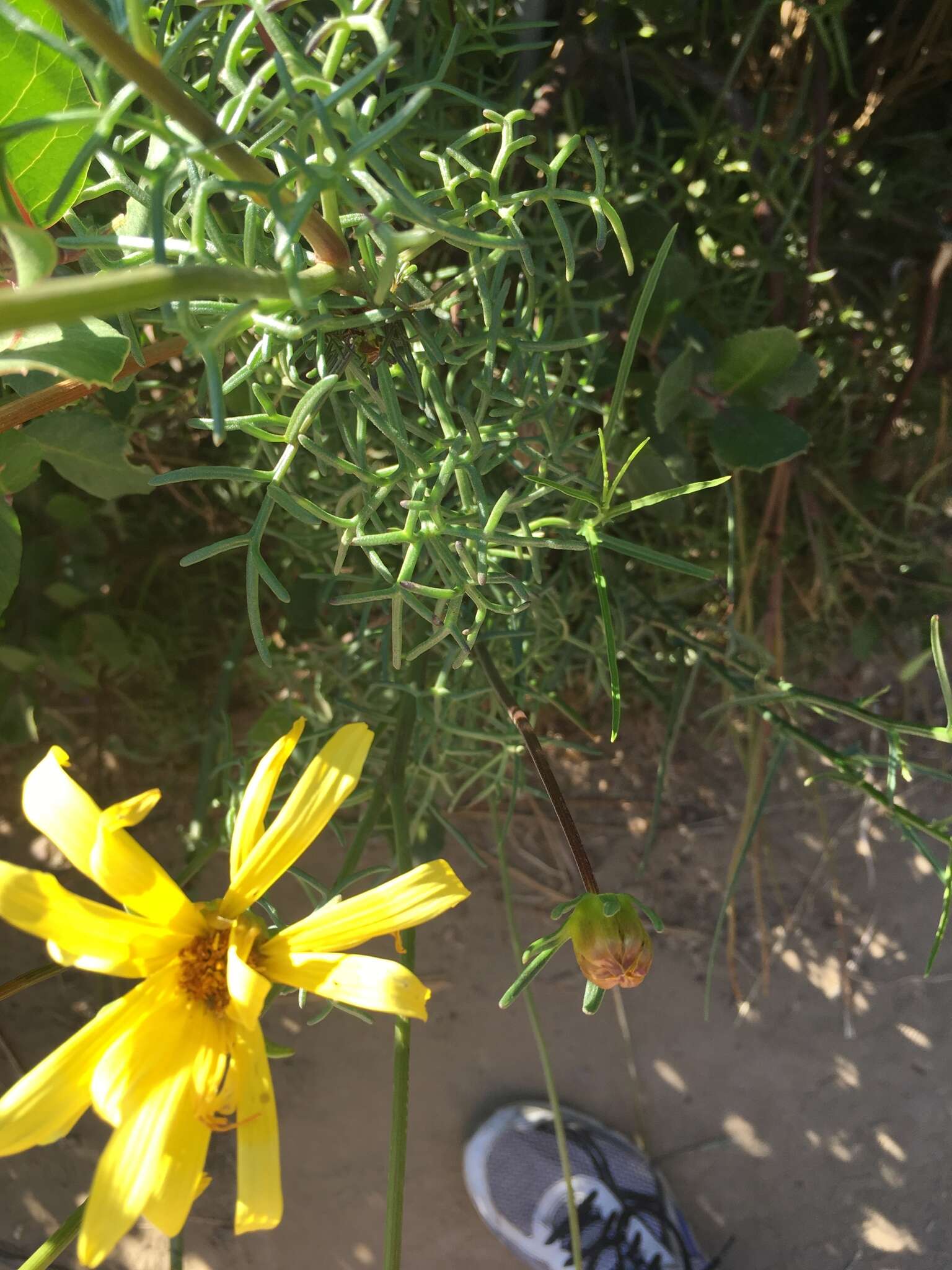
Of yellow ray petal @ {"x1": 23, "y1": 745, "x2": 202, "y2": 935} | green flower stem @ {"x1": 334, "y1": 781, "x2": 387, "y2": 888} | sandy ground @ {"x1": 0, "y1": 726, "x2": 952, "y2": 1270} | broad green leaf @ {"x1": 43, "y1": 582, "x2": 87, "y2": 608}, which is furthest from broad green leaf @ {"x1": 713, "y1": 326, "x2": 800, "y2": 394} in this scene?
sandy ground @ {"x1": 0, "y1": 726, "x2": 952, "y2": 1270}

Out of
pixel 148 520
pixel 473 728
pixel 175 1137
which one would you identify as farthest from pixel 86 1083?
pixel 148 520

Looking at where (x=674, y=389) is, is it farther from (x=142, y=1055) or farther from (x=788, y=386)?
(x=142, y=1055)

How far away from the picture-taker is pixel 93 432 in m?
A: 0.52

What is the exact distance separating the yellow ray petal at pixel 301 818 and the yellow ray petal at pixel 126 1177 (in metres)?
0.08

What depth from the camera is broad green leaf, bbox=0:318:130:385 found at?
319 mm

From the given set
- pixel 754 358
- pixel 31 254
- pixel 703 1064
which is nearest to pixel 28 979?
pixel 31 254

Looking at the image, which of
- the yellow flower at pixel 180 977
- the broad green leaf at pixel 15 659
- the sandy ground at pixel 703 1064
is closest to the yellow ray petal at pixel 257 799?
the yellow flower at pixel 180 977

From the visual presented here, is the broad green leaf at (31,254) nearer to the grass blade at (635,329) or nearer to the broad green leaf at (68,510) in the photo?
the grass blade at (635,329)

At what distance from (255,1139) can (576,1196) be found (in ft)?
3.93

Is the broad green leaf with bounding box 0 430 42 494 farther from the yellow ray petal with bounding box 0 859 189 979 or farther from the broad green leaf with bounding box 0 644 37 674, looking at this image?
the broad green leaf with bounding box 0 644 37 674

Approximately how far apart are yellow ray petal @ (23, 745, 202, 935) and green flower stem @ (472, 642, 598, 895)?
16 centimetres

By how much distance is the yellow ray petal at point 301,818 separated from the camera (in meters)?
0.39

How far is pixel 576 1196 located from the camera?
1355mm

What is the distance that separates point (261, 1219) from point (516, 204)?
1.26 ft
